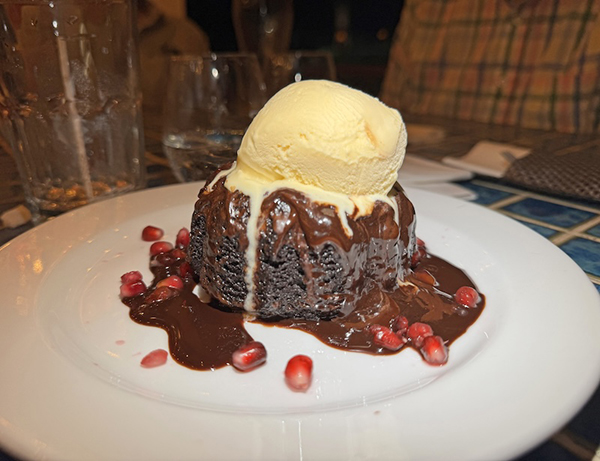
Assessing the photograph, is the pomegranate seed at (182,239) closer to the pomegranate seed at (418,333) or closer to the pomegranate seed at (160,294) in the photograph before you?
the pomegranate seed at (160,294)

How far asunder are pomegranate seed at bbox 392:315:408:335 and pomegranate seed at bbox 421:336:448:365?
0.29ft

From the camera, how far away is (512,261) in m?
1.62

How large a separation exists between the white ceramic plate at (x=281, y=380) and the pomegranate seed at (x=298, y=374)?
0.03 meters

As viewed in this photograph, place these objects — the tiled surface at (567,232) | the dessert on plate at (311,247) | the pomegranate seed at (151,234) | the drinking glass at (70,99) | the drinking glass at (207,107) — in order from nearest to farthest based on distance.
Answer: the tiled surface at (567,232) < the dessert on plate at (311,247) < the pomegranate seed at (151,234) < the drinking glass at (70,99) < the drinking glass at (207,107)

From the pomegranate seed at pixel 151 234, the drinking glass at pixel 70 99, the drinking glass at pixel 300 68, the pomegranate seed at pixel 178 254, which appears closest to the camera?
the pomegranate seed at pixel 178 254

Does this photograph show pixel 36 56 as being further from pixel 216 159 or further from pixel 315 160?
pixel 315 160

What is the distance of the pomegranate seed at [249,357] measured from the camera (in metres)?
1.25

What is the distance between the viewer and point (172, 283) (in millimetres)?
1618

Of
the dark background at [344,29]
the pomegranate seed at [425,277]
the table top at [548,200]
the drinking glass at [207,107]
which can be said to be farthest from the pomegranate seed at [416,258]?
the dark background at [344,29]

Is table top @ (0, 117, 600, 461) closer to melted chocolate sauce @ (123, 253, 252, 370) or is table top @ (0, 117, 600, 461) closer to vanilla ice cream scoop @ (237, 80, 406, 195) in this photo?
melted chocolate sauce @ (123, 253, 252, 370)

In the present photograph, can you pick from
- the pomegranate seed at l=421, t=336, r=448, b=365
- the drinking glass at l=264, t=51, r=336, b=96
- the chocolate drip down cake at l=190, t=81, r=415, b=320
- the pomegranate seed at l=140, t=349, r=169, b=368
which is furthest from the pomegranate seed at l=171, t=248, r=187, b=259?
the drinking glass at l=264, t=51, r=336, b=96

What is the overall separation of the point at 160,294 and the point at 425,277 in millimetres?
856

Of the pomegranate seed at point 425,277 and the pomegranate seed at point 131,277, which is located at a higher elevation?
the pomegranate seed at point 425,277

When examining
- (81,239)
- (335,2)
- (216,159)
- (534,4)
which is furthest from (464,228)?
(335,2)
